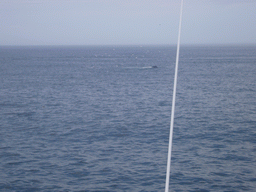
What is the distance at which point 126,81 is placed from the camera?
8512 cm

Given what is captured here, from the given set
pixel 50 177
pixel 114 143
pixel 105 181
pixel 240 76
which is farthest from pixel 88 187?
pixel 240 76

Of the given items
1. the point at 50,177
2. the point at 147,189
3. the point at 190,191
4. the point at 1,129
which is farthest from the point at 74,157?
the point at 1,129

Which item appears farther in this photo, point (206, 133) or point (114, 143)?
point (206, 133)

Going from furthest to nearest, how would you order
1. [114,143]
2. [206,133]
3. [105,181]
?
1. [206,133]
2. [114,143]
3. [105,181]

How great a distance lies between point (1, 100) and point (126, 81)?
112 feet

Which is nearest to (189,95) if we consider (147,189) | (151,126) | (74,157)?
(151,126)

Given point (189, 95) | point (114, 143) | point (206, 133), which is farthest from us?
point (189, 95)

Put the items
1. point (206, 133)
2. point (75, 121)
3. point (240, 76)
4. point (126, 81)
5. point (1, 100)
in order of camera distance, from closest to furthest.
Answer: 1. point (206, 133)
2. point (75, 121)
3. point (1, 100)
4. point (126, 81)
5. point (240, 76)

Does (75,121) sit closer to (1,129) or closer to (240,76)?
(1,129)

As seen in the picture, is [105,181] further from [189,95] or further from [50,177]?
[189,95]

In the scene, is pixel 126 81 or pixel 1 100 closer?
pixel 1 100

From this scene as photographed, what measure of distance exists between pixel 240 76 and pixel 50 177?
75151 millimetres

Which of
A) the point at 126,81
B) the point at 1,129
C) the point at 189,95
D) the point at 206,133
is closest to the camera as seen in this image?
the point at 206,133

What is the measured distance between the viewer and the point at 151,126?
4056 centimetres
